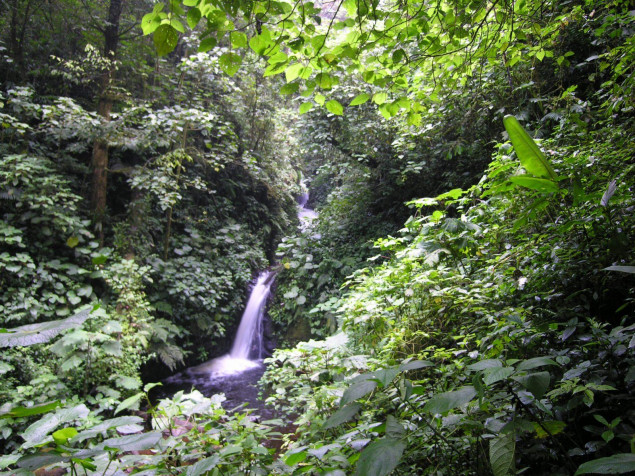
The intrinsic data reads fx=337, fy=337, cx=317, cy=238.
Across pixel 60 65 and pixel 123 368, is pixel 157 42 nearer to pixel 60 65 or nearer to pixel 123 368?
pixel 123 368

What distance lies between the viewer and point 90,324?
4246mm

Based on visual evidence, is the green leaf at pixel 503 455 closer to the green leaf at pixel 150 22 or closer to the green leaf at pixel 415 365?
the green leaf at pixel 415 365

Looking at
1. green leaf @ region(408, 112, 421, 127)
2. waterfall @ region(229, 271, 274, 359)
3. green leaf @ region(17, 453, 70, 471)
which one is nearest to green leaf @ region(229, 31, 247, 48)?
green leaf @ region(408, 112, 421, 127)

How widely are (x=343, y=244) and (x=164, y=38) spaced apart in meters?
5.74

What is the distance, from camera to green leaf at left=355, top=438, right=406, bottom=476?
73cm

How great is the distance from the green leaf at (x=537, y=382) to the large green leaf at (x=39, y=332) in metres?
1.15

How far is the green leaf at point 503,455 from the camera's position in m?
0.83

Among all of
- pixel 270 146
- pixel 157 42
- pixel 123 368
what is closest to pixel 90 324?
pixel 123 368

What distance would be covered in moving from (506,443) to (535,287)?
1.19 metres

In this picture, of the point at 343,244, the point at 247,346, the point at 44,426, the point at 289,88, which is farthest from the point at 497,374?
the point at 247,346

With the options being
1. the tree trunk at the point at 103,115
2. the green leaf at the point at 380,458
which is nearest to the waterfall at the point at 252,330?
the tree trunk at the point at 103,115

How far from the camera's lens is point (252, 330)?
25.6ft

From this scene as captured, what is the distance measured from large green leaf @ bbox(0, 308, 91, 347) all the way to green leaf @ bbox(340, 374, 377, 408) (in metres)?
0.72

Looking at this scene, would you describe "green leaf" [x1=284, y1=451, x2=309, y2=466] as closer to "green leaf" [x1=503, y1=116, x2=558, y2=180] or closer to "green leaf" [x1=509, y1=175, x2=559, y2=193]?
"green leaf" [x1=509, y1=175, x2=559, y2=193]
